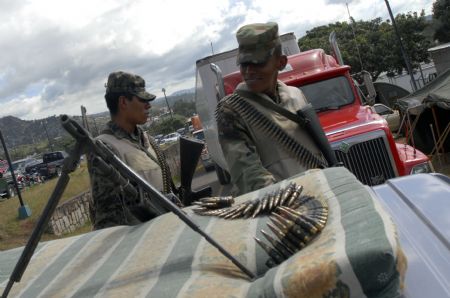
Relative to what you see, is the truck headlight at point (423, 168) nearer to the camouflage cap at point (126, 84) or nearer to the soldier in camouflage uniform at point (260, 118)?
the soldier in camouflage uniform at point (260, 118)

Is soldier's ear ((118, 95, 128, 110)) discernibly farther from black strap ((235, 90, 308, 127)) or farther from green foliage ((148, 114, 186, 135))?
green foliage ((148, 114, 186, 135))

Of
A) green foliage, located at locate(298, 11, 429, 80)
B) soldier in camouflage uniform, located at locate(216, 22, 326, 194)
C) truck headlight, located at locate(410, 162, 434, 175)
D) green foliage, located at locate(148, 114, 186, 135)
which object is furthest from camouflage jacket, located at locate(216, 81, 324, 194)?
green foliage, located at locate(148, 114, 186, 135)

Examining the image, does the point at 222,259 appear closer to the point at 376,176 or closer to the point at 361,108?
the point at 376,176

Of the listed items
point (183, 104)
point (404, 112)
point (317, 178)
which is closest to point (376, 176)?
point (317, 178)

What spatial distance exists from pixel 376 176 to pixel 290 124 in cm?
396

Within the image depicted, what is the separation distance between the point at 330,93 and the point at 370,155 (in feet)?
4.53

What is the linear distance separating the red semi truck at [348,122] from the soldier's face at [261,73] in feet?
12.3

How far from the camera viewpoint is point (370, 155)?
21.6 feet

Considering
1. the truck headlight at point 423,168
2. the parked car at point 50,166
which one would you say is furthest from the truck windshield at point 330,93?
the parked car at point 50,166

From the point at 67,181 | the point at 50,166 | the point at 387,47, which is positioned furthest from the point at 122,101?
the point at 387,47

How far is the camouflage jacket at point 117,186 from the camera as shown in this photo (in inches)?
110

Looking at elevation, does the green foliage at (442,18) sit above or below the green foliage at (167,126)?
above

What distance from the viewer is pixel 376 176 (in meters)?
6.62

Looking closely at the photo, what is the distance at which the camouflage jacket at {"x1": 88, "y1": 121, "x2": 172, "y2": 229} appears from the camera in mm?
2793
